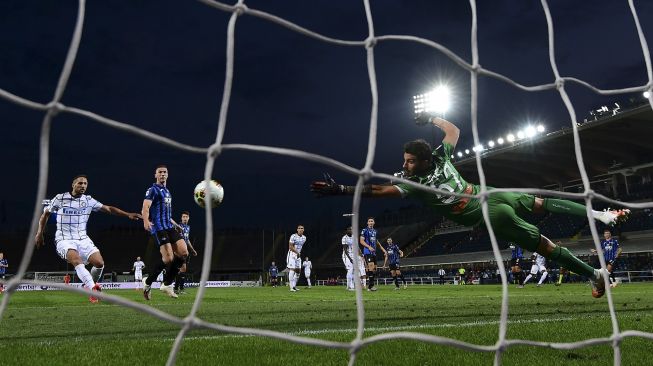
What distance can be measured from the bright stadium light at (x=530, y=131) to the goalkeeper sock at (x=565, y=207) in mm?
27590

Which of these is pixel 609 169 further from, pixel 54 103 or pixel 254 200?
pixel 254 200

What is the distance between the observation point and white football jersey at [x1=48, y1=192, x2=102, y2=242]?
8.72 metres

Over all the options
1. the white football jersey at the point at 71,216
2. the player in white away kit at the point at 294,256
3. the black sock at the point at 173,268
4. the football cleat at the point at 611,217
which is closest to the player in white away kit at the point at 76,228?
the white football jersey at the point at 71,216

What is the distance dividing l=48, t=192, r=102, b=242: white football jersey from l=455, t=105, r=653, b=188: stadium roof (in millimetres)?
23726

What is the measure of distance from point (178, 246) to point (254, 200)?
258 ft

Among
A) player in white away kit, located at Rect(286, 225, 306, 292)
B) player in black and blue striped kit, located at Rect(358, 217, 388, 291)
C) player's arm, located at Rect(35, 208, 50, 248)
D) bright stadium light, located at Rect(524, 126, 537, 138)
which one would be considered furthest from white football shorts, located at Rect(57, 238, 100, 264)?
bright stadium light, located at Rect(524, 126, 537, 138)

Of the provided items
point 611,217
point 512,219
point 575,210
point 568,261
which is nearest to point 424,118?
point 512,219

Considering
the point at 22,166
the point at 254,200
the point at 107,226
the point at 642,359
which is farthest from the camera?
the point at 254,200

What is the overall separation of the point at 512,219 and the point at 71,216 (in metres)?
6.77

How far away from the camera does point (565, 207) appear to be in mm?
5098

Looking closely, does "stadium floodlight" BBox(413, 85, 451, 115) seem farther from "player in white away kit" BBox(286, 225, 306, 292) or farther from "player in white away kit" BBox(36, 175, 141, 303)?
"player in white away kit" BBox(36, 175, 141, 303)

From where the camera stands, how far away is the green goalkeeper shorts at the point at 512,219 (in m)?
5.04

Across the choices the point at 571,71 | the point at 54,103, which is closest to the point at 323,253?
the point at 571,71

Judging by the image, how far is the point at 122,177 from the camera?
A: 8894 centimetres
